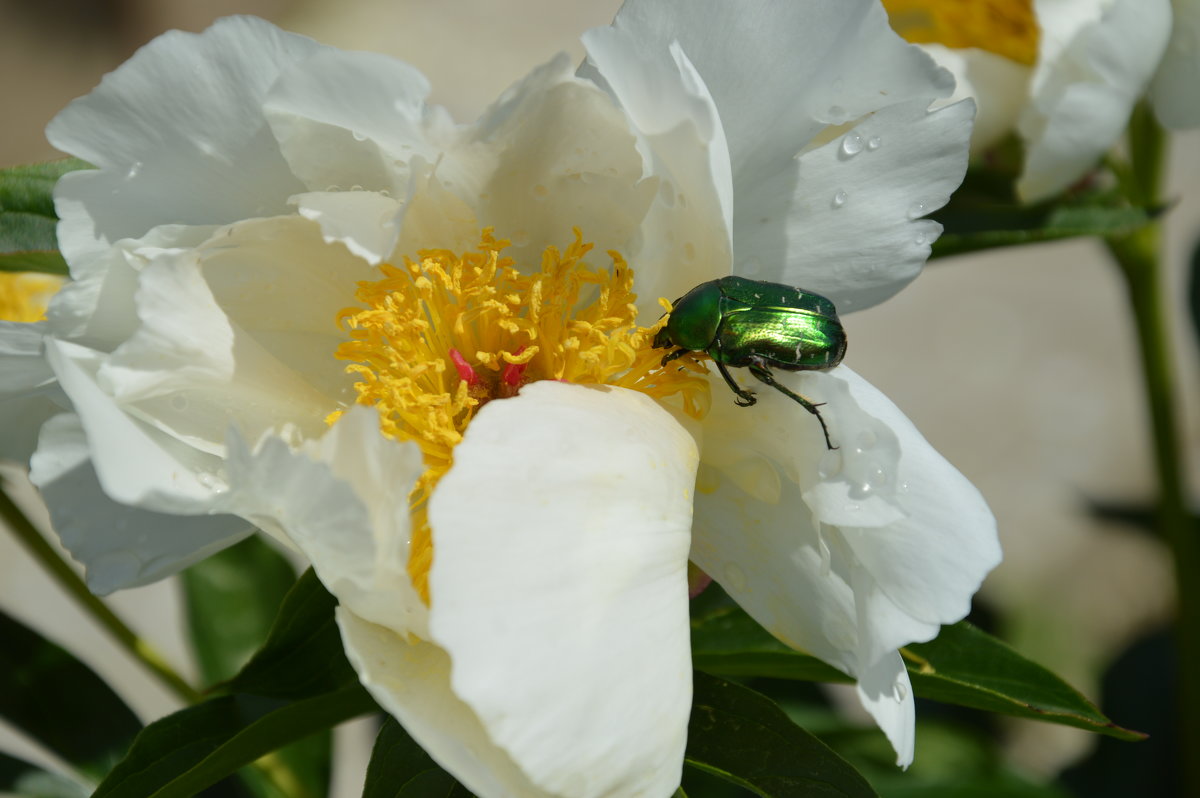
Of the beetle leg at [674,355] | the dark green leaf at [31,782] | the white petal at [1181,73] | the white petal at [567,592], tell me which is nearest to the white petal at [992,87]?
the white petal at [1181,73]

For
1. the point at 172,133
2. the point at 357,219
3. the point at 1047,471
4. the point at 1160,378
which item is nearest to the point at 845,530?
the point at 357,219

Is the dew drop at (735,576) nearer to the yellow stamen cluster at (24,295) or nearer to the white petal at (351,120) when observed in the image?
the white petal at (351,120)

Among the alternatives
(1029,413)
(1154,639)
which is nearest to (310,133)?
(1154,639)

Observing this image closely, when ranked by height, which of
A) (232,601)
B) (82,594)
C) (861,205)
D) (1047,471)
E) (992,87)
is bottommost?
(1047,471)

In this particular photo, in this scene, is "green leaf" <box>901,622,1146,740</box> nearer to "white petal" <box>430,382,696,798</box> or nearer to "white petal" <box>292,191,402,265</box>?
"white petal" <box>430,382,696,798</box>

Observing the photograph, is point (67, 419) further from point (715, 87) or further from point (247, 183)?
point (715, 87)

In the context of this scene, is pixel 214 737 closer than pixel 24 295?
Yes

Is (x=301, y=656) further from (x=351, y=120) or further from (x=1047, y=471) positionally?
(x=1047, y=471)
